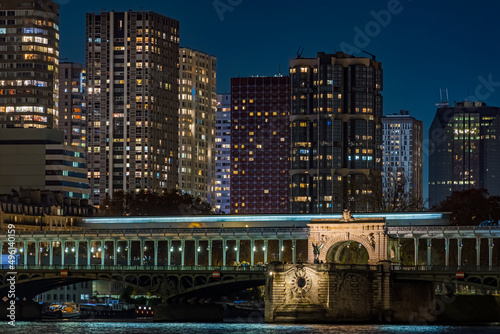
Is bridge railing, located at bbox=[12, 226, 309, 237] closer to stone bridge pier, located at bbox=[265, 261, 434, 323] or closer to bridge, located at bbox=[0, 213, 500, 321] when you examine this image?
bridge, located at bbox=[0, 213, 500, 321]

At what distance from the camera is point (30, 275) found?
164625mm

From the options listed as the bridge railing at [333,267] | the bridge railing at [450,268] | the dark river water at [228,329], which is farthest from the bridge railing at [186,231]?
the bridge railing at [333,267]

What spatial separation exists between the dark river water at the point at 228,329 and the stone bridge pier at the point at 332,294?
410 centimetres

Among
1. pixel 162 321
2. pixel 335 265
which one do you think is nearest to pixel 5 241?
pixel 162 321

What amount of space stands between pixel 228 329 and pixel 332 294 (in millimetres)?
13263

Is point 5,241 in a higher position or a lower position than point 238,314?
higher

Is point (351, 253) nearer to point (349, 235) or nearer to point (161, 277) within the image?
point (349, 235)

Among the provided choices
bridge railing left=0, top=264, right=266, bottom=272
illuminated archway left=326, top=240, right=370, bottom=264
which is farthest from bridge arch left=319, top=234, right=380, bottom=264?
bridge railing left=0, top=264, right=266, bottom=272

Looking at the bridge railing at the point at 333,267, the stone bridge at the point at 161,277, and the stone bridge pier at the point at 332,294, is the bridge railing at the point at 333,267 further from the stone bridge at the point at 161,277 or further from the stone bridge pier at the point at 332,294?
the stone bridge at the point at 161,277

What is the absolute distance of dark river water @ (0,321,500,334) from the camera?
5172 inches

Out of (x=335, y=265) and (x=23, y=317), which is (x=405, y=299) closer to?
(x=335, y=265)

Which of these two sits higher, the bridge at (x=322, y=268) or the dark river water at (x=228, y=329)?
the bridge at (x=322, y=268)

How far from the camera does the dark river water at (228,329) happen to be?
131375 mm

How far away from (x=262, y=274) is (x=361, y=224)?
1474 centimetres
